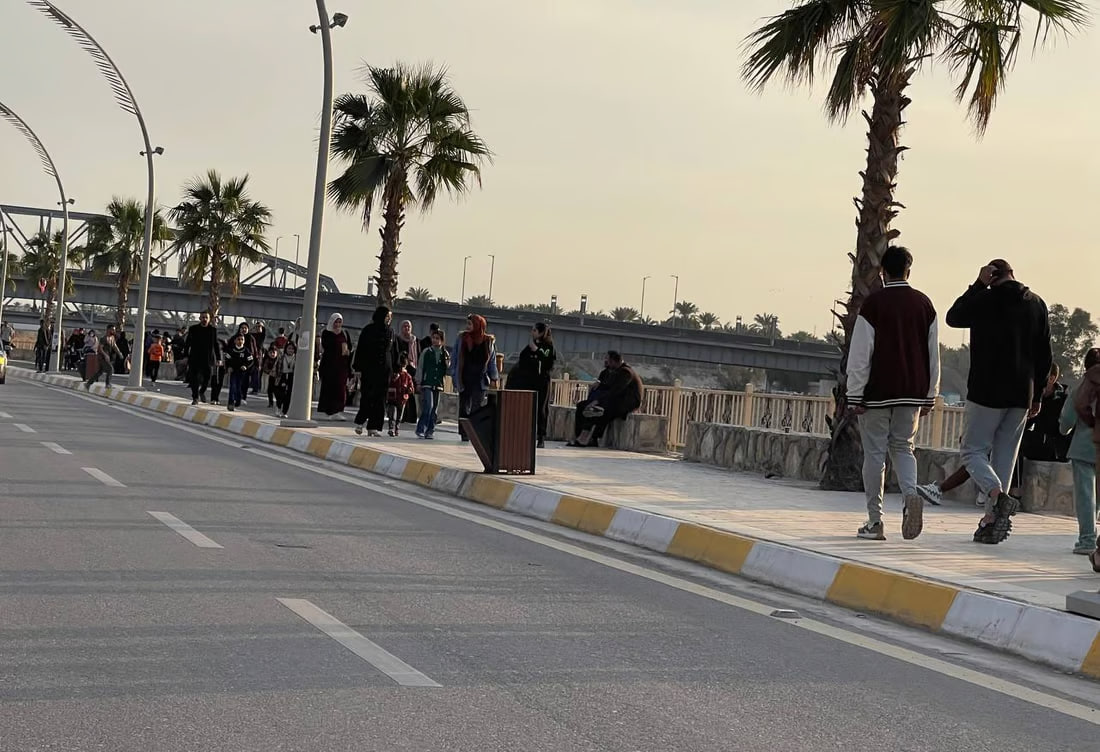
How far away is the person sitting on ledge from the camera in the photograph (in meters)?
20.9

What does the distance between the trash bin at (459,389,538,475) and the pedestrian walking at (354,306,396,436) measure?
6.80 metres

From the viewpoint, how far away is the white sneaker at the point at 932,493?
533 inches

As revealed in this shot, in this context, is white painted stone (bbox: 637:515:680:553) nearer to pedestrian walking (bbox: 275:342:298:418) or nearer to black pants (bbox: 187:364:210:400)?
pedestrian walking (bbox: 275:342:298:418)

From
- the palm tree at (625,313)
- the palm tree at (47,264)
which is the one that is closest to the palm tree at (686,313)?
the palm tree at (625,313)

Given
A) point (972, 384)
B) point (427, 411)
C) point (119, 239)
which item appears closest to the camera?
point (972, 384)

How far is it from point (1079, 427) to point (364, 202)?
963 inches

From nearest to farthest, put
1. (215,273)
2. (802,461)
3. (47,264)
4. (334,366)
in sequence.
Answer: (802,461) < (334,366) < (215,273) < (47,264)

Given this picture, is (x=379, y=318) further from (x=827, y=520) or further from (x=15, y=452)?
(x=827, y=520)

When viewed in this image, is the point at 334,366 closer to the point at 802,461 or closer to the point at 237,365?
the point at 237,365

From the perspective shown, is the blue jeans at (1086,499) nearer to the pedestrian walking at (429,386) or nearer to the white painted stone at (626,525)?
the white painted stone at (626,525)

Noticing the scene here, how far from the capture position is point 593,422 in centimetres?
2112

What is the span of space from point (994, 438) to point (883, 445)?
0.97 m

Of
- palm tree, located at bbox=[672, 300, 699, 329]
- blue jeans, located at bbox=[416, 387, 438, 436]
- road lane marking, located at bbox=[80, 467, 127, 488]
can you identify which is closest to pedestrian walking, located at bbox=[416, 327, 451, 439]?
blue jeans, located at bbox=[416, 387, 438, 436]

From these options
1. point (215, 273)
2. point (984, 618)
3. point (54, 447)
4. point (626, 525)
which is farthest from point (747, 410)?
point (215, 273)
